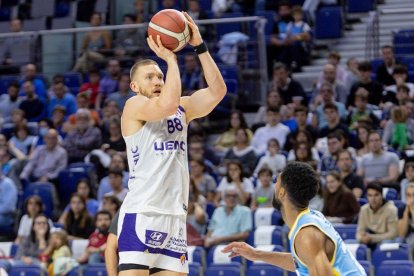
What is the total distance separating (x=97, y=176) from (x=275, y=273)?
4.41 m

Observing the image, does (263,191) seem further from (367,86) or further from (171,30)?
(171,30)

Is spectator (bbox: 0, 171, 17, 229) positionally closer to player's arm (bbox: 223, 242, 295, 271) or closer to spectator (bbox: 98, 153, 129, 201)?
spectator (bbox: 98, 153, 129, 201)

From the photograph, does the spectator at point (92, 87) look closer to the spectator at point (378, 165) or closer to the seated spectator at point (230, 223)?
the seated spectator at point (230, 223)

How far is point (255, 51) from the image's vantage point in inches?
656

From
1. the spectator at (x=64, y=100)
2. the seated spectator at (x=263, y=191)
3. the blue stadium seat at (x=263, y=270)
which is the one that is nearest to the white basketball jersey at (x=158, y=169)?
the blue stadium seat at (x=263, y=270)

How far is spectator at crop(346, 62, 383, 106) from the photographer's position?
1512cm

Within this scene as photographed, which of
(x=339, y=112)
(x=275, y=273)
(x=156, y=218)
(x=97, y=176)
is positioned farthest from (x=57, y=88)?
(x=156, y=218)

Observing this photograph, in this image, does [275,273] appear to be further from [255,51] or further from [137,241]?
[255,51]

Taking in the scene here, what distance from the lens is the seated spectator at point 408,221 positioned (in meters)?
11.5

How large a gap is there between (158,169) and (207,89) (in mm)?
687

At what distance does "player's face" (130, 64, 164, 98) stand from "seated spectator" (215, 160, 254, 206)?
644 centimetres

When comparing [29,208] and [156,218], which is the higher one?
[156,218]

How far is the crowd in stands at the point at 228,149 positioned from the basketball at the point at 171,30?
542cm

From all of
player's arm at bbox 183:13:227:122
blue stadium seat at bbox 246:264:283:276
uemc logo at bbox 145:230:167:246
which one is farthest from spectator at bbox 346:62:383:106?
uemc logo at bbox 145:230:167:246
